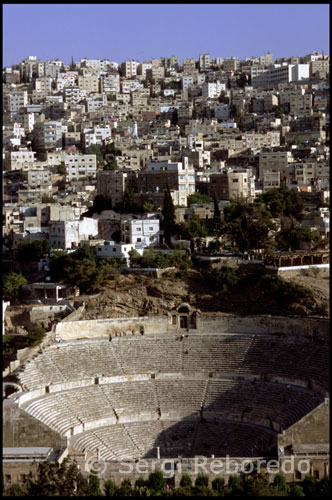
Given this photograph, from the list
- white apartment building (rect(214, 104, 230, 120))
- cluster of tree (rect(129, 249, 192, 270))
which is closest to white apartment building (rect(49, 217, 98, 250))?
cluster of tree (rect(129, 249, 192, 270))

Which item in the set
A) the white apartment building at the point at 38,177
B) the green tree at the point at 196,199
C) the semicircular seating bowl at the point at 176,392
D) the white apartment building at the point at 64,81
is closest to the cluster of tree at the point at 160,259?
the semicircular seating bowl at the point at 176,392

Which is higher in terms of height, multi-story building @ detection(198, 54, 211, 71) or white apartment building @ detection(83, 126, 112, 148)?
multi-story building @ detection(198, 54, 211, 71)

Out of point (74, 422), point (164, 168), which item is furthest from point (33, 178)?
point (74, 422)

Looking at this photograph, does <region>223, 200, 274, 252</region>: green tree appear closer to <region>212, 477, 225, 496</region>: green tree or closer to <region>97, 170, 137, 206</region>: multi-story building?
<region>97, 170, 137, 206</region>: multi-story building

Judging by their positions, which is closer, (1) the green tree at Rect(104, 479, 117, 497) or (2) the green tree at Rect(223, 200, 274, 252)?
(1) the green tree at Rect(104, 479, 117, 497)

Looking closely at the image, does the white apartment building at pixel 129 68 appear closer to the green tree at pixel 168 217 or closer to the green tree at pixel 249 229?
the green tree at pixel 168 217

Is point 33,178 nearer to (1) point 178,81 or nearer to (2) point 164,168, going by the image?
(2) point 164,168
